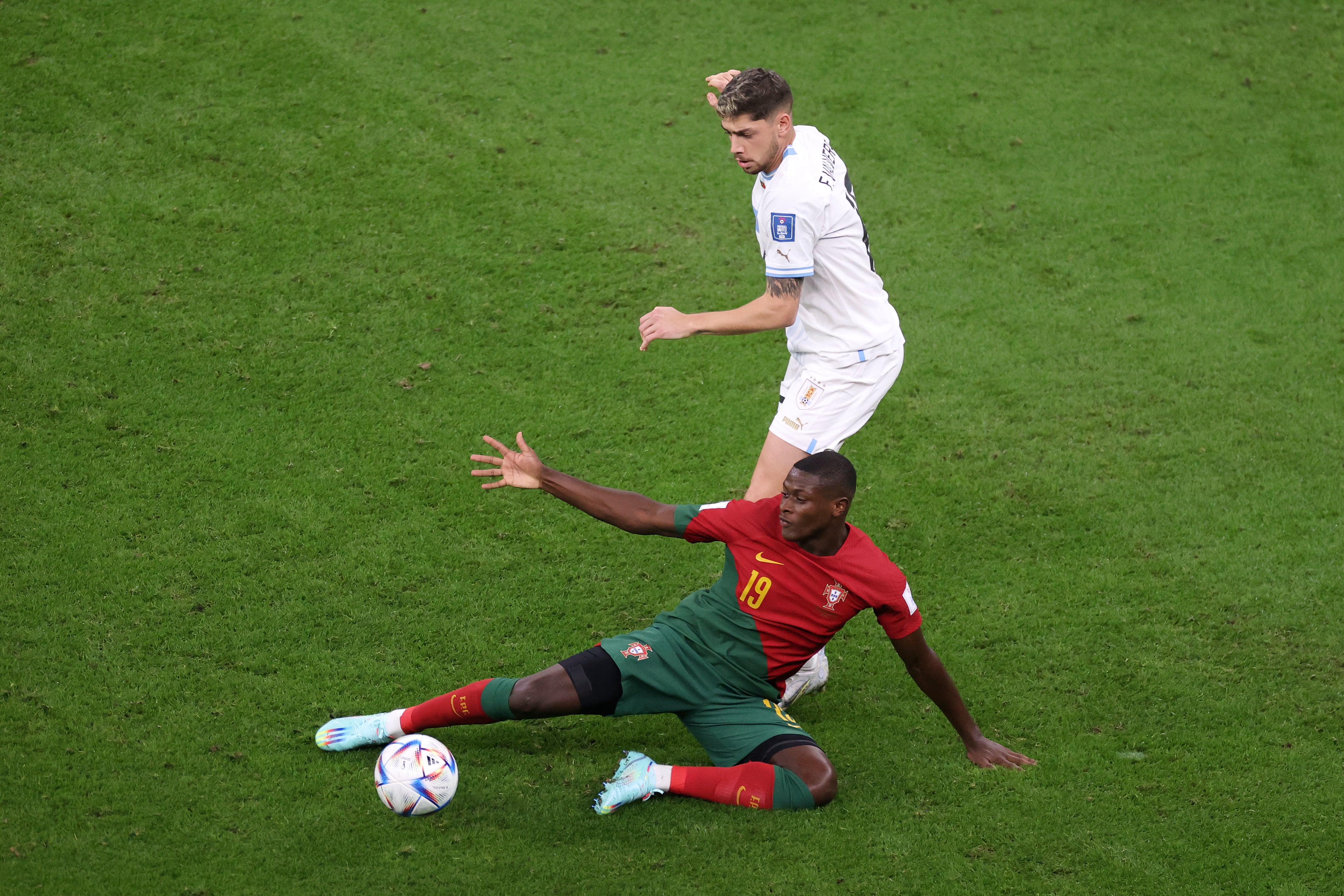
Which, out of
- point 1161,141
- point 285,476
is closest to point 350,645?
point 285,476

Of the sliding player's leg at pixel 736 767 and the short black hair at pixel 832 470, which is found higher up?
the short black hair at pixel 832 470

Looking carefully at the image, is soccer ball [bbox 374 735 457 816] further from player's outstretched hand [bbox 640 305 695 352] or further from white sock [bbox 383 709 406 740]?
player's outstretched hand [bbox 640 305 695 352]

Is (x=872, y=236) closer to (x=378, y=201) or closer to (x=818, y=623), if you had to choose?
(x=378, y=201)

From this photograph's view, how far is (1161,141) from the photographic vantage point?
8625mm

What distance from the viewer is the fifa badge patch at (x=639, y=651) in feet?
14.0

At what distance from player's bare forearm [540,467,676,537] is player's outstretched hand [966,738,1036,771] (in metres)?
1.40

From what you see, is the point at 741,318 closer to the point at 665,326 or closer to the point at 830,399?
the point at 665,326

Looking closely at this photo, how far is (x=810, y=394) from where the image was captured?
4699 millimetres

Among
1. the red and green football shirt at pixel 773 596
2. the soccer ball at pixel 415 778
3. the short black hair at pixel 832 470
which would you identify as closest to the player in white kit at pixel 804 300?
the red and green football shirt at pixel 773 596

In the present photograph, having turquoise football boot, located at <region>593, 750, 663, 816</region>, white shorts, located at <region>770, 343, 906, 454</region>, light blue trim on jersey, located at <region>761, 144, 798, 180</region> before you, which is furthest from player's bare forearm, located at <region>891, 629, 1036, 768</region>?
light blue trim on jersey, located at <region>761, 144, 798, 180</region>

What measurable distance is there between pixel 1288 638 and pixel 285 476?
4.69 m

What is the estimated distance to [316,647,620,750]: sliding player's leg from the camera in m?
4.19

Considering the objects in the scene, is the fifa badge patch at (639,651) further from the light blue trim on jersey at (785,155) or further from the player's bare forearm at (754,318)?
the light blue trim on jersey at (785,155)

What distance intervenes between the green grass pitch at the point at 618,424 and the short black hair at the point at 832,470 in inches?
45.5
